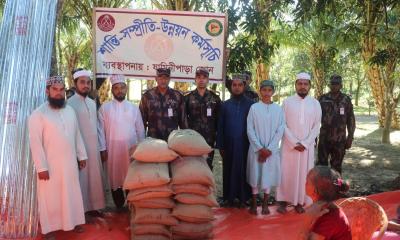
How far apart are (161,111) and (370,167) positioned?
4.89 m

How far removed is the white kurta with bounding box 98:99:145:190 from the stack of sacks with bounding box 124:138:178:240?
2.79 feet

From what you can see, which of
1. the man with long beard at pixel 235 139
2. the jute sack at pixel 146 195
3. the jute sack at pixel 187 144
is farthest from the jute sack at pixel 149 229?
the man with long beard at pixel 235 139

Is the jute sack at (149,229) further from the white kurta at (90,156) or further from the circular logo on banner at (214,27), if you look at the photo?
the circular logo on banner at (214,27)

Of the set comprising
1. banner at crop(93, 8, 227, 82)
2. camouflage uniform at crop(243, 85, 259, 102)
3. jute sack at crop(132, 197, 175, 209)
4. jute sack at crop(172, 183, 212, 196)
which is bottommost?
jute sack at crop(132, 197, 175, 209)

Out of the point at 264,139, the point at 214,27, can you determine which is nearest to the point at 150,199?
the point at 264,139

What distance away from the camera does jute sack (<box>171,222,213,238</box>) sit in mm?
4102

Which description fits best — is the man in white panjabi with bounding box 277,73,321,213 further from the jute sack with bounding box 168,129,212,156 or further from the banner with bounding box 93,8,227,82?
the jute sack with bounding box 168,129,212,156

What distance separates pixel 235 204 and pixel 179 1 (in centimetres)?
480

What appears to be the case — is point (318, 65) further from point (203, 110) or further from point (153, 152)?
point (153, 152)

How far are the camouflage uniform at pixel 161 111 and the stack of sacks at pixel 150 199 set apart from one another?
1004 mm

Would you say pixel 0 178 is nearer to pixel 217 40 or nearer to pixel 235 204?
pixel 235 204

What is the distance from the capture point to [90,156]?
4.70 meters

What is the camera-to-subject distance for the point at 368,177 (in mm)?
7195

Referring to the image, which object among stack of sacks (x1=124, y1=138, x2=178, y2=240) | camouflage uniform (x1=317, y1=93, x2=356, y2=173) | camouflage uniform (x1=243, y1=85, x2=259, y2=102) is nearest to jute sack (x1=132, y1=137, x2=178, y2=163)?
stack of sacks (x1=124, y1=138, x2=178, y2=240)
